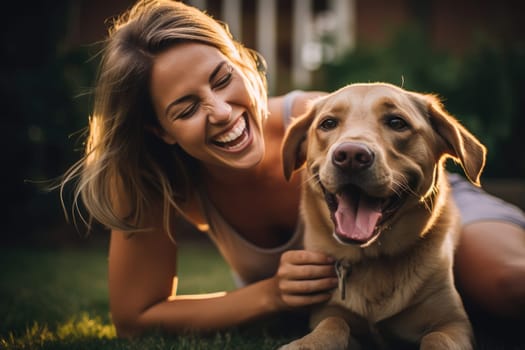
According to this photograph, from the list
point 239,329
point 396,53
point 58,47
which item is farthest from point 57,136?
point 239,329

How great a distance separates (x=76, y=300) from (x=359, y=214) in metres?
2.68

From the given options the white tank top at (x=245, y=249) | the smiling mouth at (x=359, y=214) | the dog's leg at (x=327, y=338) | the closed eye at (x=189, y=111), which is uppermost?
the closed eye at (x=189, y=111)

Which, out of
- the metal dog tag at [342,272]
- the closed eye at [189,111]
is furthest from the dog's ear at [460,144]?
the closed eye at [189,111]

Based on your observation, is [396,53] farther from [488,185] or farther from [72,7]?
[72,7]

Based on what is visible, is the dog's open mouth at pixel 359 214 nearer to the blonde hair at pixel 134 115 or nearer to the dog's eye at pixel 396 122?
the dog's eye at pixel 396 122

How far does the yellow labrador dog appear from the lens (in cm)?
254

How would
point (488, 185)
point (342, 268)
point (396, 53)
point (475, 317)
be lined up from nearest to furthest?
point (342, 268) < point (475, 317) < point (488, 185) < point (396, 53)

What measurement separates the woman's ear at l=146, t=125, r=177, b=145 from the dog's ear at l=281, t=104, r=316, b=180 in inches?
26.8

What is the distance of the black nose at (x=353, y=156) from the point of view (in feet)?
7.99

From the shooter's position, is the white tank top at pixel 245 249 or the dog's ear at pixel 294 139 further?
the white tank top at pixel 245 249

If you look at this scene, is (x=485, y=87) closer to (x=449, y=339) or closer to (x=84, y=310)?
Answer: (x=449, y=339)

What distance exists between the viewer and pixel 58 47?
25.5ft

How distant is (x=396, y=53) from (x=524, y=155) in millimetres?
2000

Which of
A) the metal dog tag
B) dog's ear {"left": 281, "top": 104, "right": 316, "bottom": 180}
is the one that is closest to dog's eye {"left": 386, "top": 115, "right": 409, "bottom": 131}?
dog's ear {"left": 281, "top": 104, "right": 316, "bottom": 180}
